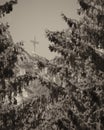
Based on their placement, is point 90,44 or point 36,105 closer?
point 36,105

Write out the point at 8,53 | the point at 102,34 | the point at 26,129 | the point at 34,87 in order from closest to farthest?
1. the point at 8,53
2. the point at 26,129
3. the point at 102,34
4. the point at 34,87

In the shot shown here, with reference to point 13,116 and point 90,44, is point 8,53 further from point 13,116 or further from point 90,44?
point 90,44

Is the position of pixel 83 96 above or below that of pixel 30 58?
below

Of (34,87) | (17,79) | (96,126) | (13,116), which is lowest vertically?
(34,87)

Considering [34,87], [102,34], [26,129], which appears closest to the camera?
[26,129]

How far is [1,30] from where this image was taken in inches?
360

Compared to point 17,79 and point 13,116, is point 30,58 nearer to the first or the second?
point 17,79

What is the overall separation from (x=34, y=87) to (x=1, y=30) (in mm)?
22896

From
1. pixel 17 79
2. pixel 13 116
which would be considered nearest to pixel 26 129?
pixel 13 116

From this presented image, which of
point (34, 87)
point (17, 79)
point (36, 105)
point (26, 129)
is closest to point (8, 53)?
point (17, 79)

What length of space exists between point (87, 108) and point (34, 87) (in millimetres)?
22012

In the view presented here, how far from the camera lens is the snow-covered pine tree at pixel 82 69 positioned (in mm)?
9516

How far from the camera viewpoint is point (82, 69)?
10281 mm

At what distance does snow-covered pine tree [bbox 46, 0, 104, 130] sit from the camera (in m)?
9.52
